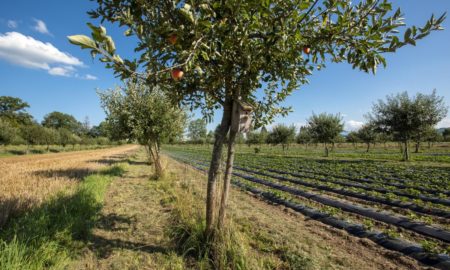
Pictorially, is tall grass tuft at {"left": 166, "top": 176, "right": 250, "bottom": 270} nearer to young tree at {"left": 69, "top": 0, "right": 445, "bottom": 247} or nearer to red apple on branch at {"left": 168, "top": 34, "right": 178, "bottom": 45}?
young tree at {"left": 69, "top": 0, "right": 445, "bottom": 247}

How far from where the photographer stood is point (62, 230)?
4.30 m

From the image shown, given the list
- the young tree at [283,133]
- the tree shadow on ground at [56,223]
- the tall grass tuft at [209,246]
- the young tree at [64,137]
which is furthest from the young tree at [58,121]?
the tall grass tuft at [209,246]

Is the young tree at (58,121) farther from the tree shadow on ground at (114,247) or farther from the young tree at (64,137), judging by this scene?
the tree shadow on ground at (114,247)

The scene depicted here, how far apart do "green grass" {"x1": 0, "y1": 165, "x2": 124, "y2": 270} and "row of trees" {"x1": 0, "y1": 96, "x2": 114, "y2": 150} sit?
846 centimetres

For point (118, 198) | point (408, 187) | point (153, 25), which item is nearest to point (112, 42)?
point (153, 25)

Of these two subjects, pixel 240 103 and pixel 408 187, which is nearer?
pixel 240 103

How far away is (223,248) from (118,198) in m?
5.47

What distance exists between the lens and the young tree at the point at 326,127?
28.3m

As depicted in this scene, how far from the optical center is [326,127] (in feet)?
93.6

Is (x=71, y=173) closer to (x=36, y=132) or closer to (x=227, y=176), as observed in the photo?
(x=227, y=176)

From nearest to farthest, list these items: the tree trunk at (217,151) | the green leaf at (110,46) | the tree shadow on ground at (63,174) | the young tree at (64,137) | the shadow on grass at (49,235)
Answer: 1. the green leaf at (110,46)
2. the shadow on grass at (49,235)
3. the tree trunk at (217,151)
4. the tree shadow on ground at (63,174)
5. the young tree at (64,137)

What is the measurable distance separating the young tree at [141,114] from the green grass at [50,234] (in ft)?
16.6

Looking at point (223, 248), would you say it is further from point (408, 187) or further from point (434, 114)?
point (434, 114)

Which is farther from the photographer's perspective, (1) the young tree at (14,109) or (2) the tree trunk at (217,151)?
(1) the young tree at (14,109)
